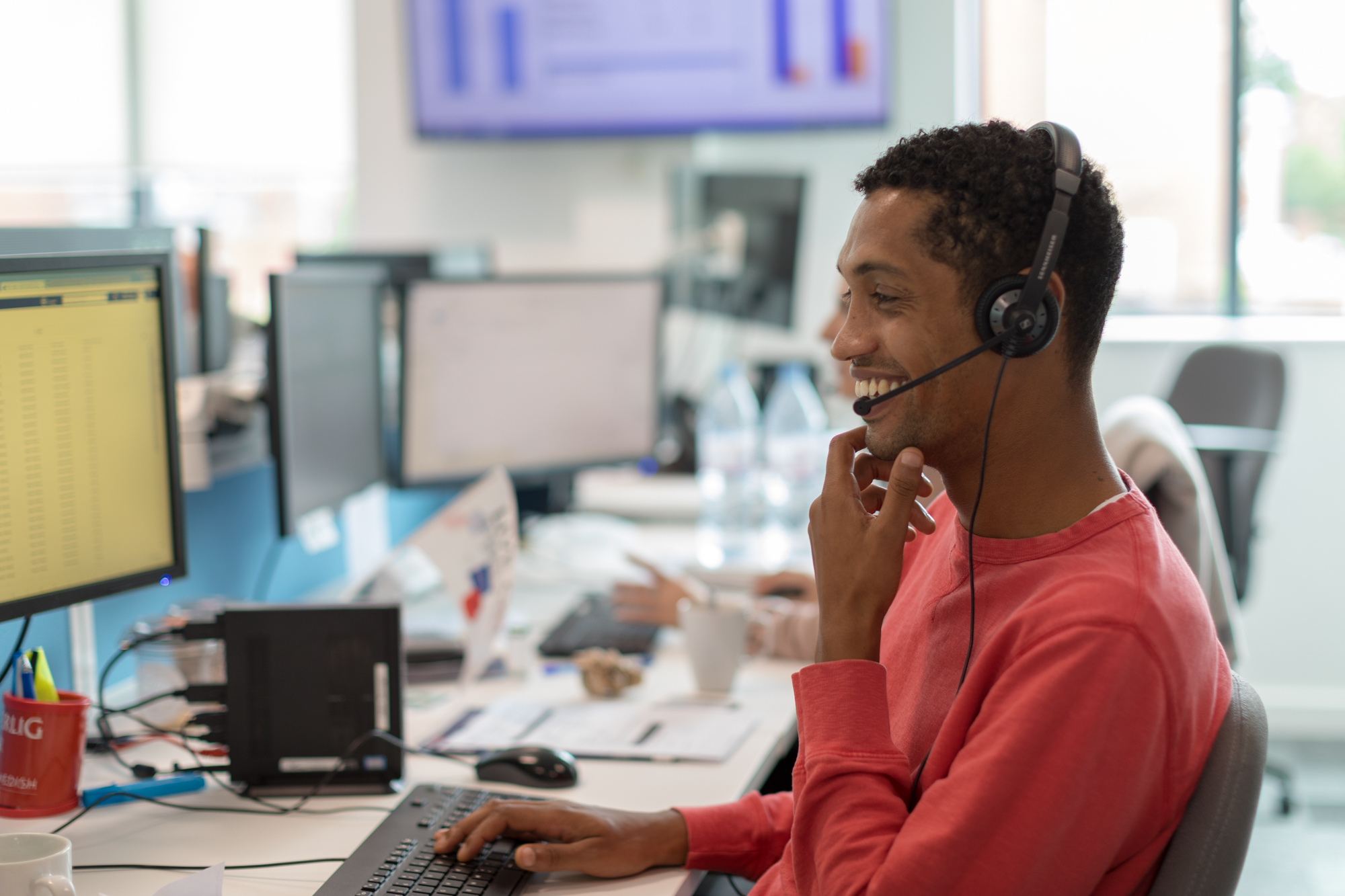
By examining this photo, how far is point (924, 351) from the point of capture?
0.89 metres

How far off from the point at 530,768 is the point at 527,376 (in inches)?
39.2

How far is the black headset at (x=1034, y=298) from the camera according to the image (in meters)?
0.84

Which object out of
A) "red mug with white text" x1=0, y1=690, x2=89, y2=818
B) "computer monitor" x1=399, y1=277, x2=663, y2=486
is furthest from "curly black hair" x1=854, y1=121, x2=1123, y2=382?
"computer monitor" x1=399, y1=277, x2=663, y2=486

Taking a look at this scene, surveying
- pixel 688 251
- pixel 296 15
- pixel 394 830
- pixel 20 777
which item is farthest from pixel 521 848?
pixel 296 15

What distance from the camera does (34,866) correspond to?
855 millimetres

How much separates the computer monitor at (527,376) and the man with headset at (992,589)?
43.0 inches

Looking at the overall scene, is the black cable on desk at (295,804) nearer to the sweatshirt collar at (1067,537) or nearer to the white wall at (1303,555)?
the sweatshirt collar at (1067,537)

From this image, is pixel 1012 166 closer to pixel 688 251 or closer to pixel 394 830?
pixel 394 830

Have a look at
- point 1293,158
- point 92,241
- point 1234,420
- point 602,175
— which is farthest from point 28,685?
point 1293,158

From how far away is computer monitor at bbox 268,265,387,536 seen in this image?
5.08 ft

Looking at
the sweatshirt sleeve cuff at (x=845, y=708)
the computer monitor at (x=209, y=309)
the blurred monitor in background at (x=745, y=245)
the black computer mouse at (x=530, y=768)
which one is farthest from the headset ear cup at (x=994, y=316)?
the blurred monitor in background at (x=745, y=245)

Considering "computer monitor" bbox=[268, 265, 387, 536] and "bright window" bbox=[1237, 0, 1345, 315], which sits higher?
"bright window" bbox=[1237, 0, 1345, 315]

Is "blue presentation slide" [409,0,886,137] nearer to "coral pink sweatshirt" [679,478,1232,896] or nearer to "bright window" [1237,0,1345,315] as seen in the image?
"bright window" [1237,0,1345,315]

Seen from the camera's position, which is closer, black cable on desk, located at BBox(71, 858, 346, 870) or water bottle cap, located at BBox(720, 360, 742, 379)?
black cable on desk, located at BBox(71, 858, 346, 870)
